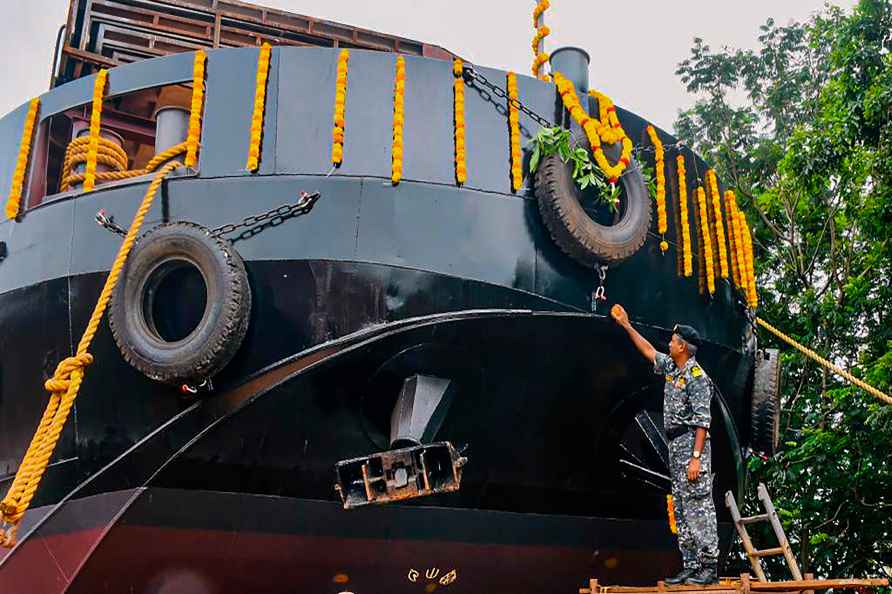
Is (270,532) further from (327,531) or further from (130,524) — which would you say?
(130,524)

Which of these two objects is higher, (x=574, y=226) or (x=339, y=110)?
(x=339, y=110)

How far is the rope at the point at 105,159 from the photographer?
564cm

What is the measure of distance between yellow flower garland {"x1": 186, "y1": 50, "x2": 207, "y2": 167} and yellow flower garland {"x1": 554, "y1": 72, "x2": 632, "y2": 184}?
2.31 meters

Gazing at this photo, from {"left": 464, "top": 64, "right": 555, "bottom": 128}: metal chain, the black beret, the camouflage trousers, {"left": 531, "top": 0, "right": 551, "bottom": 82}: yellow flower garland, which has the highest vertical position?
{"left": 531, "top": 0, "right": 551, "bottom": 82}: yellow flower garland

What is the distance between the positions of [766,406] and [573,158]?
9.21ft

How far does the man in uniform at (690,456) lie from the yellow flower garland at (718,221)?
1.64 m

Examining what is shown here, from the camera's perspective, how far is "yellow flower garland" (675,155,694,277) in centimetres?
629

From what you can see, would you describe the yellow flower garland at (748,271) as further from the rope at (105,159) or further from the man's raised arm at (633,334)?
the rope at (105,159)

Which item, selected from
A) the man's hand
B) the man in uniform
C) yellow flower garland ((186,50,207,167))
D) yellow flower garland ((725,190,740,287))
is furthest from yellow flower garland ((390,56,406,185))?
yellow flower garland ((725,190,740,287))

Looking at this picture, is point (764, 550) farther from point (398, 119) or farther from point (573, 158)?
point (398, 119)

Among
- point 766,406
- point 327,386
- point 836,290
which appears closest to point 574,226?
point 327,386

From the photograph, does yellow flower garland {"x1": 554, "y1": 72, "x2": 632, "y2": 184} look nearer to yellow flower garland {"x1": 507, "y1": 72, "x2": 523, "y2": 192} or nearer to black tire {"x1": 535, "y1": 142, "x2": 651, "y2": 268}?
black tire {"x1": 535, "y1": 142, "x2": 651, "y2": 268}

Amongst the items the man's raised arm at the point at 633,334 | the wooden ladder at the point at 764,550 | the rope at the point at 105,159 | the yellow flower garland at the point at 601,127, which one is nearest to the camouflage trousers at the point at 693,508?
the man's raised arm at the point at 633,334

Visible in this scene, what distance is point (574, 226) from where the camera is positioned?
5.45 metres
